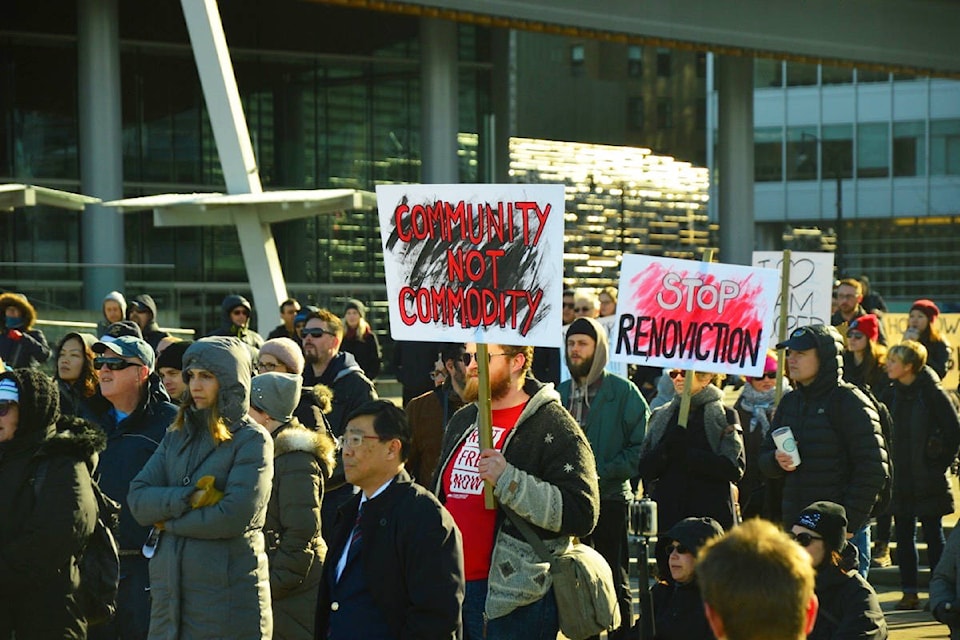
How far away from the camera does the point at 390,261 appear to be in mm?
7047

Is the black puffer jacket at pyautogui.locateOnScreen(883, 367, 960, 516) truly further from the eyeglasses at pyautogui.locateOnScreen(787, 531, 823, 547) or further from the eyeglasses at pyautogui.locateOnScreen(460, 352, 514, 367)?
the eyeglasses at pyautogui.locateOnScreen(787, 531, 823, 547)

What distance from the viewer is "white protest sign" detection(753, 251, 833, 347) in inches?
453

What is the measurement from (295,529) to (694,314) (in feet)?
10.2

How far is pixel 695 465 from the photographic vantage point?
891 cm

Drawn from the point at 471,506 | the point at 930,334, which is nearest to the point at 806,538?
the point at 471,506

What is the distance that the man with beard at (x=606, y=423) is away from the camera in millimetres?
9211

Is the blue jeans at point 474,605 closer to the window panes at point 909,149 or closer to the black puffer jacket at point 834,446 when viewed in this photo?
the black puffer jacket at point 834,446

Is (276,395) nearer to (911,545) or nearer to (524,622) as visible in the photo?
(524,622)

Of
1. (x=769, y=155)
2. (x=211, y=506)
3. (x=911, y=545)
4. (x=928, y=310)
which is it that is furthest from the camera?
(x=769, y=155)

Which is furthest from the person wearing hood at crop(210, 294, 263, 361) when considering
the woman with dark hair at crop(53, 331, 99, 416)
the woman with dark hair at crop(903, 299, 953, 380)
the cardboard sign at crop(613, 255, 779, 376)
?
the cardboard sign at crop(613, 255, 779, 376)

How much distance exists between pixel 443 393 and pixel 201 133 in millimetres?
27543

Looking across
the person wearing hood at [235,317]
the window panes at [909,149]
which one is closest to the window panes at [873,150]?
the window panes at [909,149]

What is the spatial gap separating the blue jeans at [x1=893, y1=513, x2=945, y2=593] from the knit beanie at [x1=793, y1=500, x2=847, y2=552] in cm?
459

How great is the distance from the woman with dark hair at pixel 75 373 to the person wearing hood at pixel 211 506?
2488mm
